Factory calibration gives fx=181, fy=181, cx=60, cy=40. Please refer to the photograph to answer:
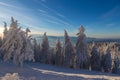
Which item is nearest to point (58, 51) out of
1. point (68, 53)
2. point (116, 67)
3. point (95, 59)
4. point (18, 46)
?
point (68, 53)

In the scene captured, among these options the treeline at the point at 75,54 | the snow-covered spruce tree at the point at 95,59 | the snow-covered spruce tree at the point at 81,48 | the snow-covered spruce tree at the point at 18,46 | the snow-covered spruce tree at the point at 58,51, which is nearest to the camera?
the snow-covered spruce tree at the point at 18,46

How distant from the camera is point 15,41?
1455 inches

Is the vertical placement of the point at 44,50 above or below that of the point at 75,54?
above

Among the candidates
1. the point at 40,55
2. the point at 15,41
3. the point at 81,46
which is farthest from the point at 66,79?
the point at 40,55

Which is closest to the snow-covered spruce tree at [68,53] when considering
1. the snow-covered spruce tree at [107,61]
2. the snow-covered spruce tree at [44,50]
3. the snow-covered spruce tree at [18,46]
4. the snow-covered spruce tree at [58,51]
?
the snow-covered spruce tree at [58,51]

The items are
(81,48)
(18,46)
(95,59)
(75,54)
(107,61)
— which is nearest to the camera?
(18,46)

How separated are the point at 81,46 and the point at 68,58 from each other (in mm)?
7034

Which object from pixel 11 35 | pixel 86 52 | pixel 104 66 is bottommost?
pixel 104 66

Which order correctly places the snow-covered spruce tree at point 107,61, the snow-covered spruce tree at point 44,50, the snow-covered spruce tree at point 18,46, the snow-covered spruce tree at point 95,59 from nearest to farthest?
the snow-covered spruce tree at point 18,46
the snow-covered spruce tree at point 95,59
the snow-covered spruce tree at point 107,61
the snow-covered spruce tree at point 44,50

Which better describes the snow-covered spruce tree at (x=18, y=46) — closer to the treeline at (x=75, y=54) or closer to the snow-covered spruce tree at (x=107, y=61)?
the treeline at (x=75, y=54)

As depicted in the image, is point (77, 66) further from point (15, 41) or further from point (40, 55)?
point (15, 41)

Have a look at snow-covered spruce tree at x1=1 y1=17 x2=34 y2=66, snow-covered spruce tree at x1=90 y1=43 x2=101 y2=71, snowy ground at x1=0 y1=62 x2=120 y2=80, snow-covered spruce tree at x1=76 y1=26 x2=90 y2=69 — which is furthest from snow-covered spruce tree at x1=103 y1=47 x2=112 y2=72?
snow-covered spruce tree at x1=1 y1=17 x2=34 y2=66

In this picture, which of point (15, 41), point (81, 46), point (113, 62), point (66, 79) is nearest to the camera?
point (66, 79)

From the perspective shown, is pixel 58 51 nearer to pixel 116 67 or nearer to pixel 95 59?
pixel 95 59
